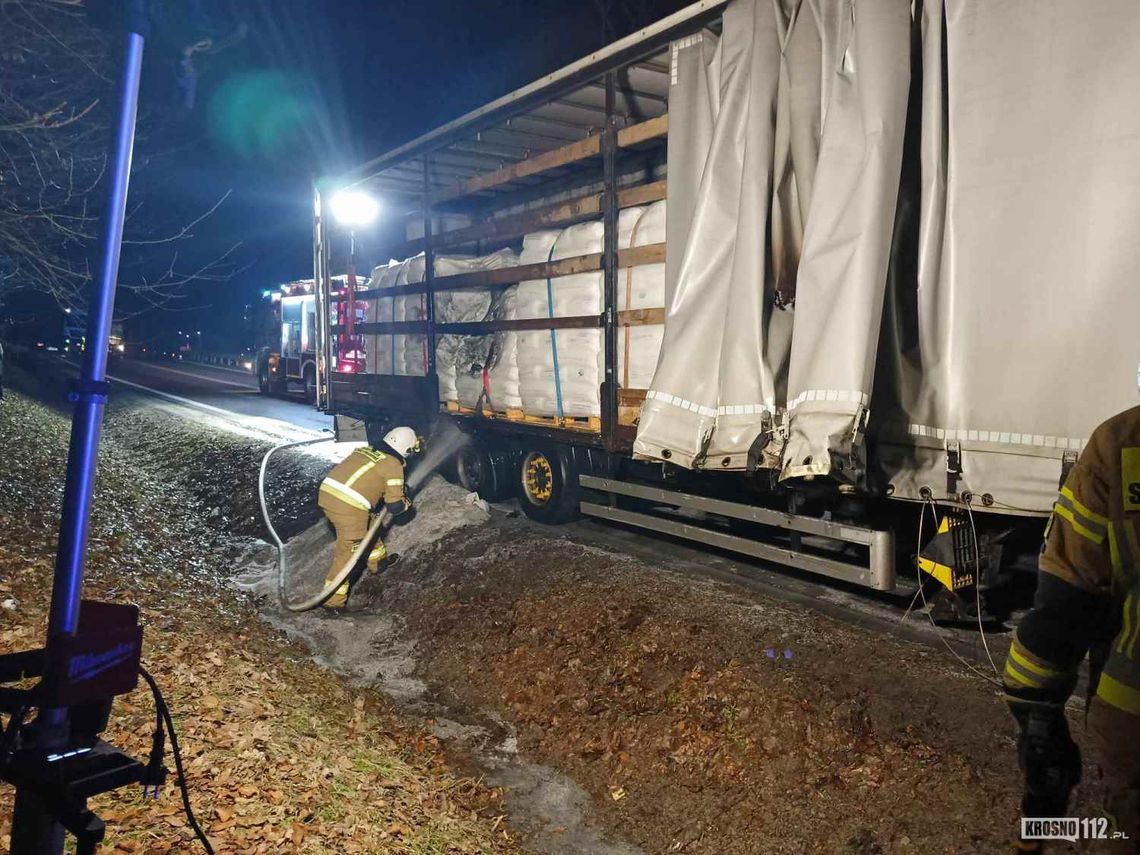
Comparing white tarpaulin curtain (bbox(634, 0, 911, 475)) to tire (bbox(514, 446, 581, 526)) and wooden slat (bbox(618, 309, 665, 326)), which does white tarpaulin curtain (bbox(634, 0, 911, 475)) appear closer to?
wooden slat (bbox(618, 309, 665, 326))

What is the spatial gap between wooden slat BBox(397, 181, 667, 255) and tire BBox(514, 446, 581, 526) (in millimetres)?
2002

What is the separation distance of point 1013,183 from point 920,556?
1924 millimetres

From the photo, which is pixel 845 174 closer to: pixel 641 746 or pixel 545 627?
pixel 641 746

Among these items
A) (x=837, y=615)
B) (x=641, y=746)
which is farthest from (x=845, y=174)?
(x=641, y=746)

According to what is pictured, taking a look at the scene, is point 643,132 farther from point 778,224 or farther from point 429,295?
point 429,295

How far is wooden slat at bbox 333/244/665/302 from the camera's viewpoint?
5.45 metres

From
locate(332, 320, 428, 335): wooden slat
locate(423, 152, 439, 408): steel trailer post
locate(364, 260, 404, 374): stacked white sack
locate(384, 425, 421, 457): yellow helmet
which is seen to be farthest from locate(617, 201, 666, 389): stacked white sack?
locate(364, 260, 404, 374): stacked white sack

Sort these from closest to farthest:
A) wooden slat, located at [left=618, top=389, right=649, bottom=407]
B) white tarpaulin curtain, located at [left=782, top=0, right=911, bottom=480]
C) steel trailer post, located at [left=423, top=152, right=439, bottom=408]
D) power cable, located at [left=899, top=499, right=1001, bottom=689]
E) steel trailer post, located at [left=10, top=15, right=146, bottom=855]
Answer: steel trailer post, located at [left=10, top=15, right=146, bottom=855] → white tarpaulin curtain, located at [left=782, top=0, right=911, bottom=480] → power cable, located at [left=899, top=499, right=1001, bottom=689] → wooden slat, located at [left=618, top=389, right=649, bottom=407] → steel trailer post, located at [left=423, top=152, right=439, bottom=408]

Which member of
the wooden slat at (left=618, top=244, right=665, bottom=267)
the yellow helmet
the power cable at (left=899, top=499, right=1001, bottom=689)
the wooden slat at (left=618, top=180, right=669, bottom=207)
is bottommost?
the power cable at (left=899, top=499, right=1001, bottom=689)

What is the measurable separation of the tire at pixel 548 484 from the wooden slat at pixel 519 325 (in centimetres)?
122

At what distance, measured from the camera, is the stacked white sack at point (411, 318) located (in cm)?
841

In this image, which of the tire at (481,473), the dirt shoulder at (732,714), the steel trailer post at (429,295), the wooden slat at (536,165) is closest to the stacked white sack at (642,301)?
the wooden slat at (536,165)

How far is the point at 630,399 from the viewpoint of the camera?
18.5 feet

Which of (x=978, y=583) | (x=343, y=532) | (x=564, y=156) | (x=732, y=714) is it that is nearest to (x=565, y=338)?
(x=564, y=156)
